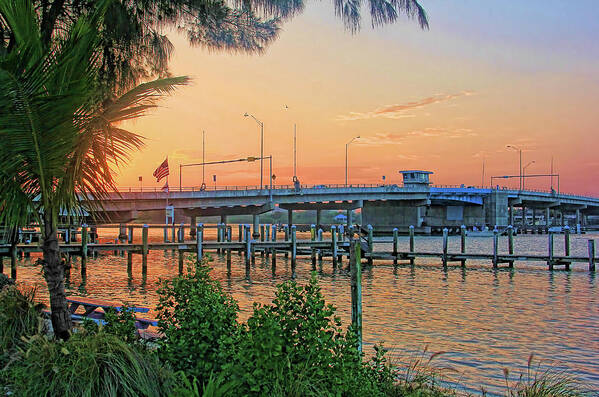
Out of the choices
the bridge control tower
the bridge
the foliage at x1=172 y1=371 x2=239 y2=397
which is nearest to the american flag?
the bridge

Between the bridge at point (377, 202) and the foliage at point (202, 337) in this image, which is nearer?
the foliage at point (202, 337)

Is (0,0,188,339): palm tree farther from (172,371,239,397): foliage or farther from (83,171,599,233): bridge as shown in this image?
(83,171,599,233): bridge

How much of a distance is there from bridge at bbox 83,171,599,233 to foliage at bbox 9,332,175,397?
1778 inches

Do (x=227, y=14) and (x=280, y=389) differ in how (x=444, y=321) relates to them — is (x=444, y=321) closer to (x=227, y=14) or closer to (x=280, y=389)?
(x=227, y=14)

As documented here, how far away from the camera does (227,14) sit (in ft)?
34.9

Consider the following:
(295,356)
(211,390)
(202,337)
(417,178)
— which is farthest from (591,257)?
A: (417,178)

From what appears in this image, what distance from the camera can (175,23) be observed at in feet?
35.1

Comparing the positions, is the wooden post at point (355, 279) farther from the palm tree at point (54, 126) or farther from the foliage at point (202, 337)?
the palm tree at point (54, 126)

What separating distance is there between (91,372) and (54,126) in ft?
8.65

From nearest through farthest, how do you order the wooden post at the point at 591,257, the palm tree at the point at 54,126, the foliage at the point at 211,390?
the foliage at the point at 211,390, the palm tree at the point at 54,126, the wooden post at the point at 591,257

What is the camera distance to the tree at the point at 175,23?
9.16 m

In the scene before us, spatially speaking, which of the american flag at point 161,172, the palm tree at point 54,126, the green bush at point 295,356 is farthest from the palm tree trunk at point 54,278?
the american flag at point 161,172

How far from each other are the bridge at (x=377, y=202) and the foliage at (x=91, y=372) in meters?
45.2

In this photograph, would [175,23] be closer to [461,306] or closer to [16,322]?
[16,322]
